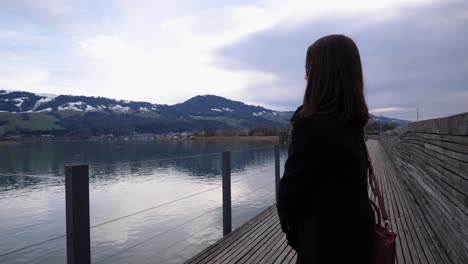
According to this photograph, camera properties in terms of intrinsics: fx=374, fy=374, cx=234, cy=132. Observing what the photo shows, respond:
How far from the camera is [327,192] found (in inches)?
45.6

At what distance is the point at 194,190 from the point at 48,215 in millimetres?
4509

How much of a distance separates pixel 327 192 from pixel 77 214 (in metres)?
1.55

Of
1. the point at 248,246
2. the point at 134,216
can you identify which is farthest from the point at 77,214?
the point at 134,216

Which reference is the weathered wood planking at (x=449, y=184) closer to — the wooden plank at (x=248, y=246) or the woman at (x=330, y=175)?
the woman at (x=330, y=175)

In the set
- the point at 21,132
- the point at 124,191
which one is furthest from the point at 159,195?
the point at 21,132

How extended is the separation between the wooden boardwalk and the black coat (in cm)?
205

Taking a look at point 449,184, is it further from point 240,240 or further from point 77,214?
point 77,214

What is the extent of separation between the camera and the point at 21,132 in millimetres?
96000

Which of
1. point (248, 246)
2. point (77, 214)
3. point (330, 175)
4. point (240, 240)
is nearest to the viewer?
point (330, 175)

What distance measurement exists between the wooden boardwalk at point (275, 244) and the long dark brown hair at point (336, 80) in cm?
221

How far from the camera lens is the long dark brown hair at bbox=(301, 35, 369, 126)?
1.21 m

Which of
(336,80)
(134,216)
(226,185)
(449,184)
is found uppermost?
(336,80)

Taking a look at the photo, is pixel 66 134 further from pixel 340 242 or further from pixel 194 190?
pixel 340 242

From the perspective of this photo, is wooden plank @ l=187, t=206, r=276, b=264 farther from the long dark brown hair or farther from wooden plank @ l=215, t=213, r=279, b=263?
the long dark brown hair
